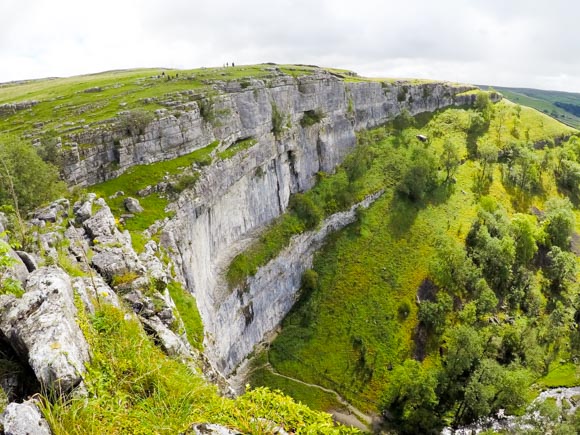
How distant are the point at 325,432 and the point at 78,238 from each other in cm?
2140

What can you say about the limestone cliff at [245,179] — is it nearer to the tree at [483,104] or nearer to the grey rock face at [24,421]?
the grey rock face at [24,421]

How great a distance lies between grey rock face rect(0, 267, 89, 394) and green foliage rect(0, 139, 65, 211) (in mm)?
18230

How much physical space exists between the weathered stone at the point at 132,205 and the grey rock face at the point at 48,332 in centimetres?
2623

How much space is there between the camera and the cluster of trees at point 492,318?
55.0 m

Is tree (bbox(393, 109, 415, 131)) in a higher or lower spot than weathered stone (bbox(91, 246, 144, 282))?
higher

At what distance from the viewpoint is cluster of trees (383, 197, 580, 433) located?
2165 inches

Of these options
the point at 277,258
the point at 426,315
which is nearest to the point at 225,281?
the point at 277,258

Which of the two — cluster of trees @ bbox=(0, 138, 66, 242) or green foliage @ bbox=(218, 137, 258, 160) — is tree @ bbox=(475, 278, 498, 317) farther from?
cluster of trees @ bbox=(0, 138, 66, 242)

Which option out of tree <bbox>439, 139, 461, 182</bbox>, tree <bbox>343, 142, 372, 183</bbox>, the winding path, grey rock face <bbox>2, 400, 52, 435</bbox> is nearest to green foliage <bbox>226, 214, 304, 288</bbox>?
the winding path

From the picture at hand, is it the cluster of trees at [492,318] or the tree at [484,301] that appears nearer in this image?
the cluster of trees at [492,318]

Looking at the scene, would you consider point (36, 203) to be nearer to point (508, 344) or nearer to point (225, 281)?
point (225, 281)

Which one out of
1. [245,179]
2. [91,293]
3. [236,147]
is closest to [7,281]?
[91,293]

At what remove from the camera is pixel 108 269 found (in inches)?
887

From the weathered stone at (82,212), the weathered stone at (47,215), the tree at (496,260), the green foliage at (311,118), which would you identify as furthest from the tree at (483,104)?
the weathered stone at (47,215)
